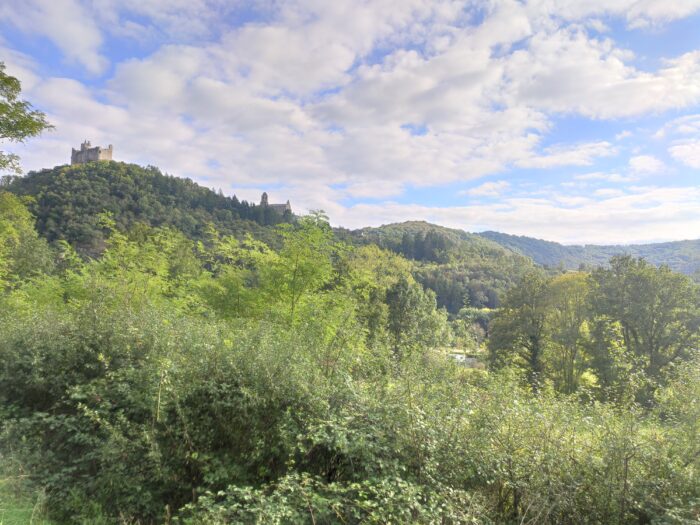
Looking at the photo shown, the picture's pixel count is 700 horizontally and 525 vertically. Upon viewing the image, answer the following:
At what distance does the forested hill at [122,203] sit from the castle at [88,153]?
21.3 metres

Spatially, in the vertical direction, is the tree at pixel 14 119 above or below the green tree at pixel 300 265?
above

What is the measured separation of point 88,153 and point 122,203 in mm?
49998

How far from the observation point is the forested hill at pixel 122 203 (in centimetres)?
4722

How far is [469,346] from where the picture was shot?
432 inches

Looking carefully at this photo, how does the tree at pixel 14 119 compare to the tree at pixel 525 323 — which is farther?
the tree at pixel 525 323

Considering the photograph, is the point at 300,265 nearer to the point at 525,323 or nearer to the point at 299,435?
the point at 299,435

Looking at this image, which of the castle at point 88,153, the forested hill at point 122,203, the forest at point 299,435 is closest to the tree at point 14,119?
the forest at point 299,435

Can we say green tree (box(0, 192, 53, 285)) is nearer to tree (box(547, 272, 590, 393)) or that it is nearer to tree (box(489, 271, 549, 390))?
tree (box(489, 271, 549, 390))

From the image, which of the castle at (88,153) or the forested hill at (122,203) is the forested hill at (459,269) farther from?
the castle at (88,153)

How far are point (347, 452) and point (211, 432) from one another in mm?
1961

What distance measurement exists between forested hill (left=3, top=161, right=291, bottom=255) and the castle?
21281 millimetres

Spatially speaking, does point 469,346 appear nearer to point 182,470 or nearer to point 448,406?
point 448,406

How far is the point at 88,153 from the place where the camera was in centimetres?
9562

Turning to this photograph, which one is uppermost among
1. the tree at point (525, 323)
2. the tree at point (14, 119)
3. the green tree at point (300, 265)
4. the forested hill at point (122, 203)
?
the forested hill at point (122, 203)
